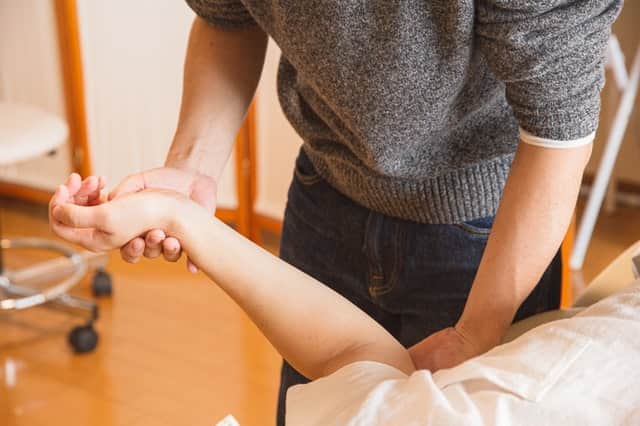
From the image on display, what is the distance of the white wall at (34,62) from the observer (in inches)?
119

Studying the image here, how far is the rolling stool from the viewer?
7.43 feet

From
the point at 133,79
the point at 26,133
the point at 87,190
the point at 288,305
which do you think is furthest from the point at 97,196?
the point at 133,79

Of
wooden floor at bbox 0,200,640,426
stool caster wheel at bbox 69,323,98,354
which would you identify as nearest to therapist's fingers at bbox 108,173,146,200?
wooden floor at bbox 0,200,640,426

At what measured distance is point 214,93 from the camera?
1.18m

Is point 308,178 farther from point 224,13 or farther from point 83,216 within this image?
point 83,216

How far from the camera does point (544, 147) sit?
2.76 feet

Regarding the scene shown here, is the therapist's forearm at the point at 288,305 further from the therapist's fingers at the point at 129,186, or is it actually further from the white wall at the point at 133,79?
the white wall at the point at 133,79

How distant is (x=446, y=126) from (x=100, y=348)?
5.45ft

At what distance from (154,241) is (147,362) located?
4.88 ft

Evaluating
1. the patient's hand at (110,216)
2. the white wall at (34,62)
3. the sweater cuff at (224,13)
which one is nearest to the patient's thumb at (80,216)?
the patient's hand at (110,216)

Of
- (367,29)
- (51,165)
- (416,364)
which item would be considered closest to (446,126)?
(367,29)

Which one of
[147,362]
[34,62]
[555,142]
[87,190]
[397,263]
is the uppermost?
[555,142]

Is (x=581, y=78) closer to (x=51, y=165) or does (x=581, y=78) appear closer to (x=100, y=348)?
(x=100, y=348)

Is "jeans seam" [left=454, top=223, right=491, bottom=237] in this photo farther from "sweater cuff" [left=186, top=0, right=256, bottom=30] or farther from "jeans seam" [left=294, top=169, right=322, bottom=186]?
"sweater cuff" [left=186, top=0, right=256, bottom=30]
